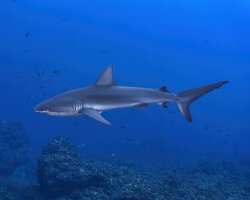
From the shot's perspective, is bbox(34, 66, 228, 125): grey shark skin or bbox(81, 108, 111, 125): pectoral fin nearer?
bbox(81, 108, 111, 125): pectoral fin

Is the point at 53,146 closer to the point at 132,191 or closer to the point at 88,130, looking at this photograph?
the point at 132,191

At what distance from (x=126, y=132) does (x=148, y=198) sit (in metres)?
76.6

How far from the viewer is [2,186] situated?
14312mm

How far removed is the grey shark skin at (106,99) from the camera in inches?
298

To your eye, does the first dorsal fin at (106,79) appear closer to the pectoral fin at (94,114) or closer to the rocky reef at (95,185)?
the pectoral fin at (94,114)

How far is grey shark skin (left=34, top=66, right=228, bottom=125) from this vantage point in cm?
758

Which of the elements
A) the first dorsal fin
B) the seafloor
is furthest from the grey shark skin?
the seafloor

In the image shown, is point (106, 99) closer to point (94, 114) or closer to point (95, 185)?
point (94, 114)

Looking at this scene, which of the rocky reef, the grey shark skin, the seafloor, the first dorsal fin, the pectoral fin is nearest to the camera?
the pectoral fin

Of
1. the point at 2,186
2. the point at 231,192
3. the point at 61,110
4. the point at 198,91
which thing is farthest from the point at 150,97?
the point at 231,192

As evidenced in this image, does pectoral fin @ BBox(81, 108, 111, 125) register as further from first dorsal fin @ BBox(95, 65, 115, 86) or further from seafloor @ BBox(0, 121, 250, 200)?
seafloor @ BBox(0, 121, 250, 200)

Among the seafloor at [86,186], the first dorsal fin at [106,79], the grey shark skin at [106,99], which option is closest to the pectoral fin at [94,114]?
the grey shark skin at [106,99]

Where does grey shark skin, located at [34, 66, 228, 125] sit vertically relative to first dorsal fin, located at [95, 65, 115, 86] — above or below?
below

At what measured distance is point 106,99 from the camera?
8055 mm
